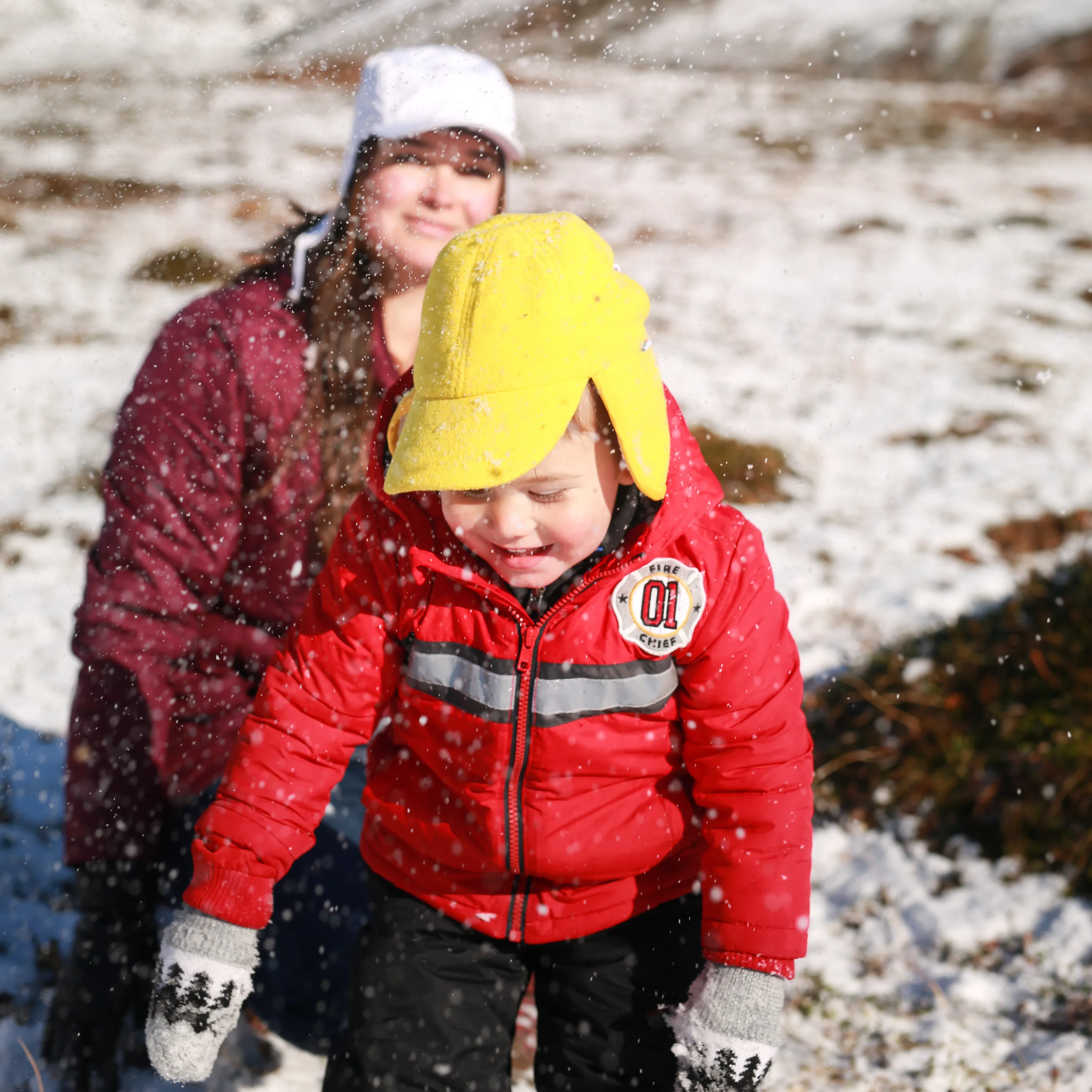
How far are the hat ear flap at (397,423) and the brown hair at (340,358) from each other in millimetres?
663

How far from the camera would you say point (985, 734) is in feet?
10.7

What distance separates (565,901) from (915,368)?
6.25m

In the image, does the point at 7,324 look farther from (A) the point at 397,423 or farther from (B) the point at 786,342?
(A) the point at 397,423

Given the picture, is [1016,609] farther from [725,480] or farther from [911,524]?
[725,480]

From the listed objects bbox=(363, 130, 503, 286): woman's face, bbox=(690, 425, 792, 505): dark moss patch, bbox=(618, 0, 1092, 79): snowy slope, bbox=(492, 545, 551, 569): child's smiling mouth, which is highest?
bbox=(618, 0, 1092, 79): snowy slope

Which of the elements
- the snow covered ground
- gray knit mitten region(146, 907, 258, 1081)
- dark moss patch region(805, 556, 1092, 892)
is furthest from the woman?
dark moss patch region(805, 556, 1092, 892)

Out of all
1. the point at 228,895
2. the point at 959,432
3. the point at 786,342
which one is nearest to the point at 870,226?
the point at 786,342

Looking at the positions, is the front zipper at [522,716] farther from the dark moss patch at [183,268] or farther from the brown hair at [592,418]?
the dark moss patch at [183,268]

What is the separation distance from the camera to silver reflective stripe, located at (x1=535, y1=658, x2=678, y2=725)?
173cm

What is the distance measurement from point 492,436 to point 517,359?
0.12 meters

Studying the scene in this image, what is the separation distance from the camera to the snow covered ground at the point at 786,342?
2.76 m

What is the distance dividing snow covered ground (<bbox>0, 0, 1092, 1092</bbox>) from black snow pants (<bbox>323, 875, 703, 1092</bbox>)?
76cm

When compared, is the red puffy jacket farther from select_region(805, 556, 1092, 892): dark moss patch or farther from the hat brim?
select_region(805, 556, 1092, 892): dark moss patch

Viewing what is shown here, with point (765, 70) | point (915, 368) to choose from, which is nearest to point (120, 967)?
point (915, 368)
